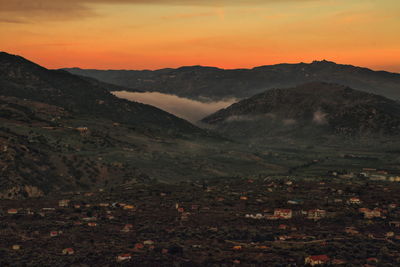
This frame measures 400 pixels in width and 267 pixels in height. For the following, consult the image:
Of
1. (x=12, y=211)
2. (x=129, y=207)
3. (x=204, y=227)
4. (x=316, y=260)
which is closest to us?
(x=316, y=260)

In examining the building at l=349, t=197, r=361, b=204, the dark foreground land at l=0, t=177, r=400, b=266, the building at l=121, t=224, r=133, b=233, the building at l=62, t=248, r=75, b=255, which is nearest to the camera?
the dark foreground land at l=0, t=177, r=400, b=266

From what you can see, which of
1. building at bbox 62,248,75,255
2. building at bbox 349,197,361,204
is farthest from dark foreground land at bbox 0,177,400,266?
building at bbox 349,197,361,204

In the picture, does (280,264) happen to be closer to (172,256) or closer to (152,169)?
(172,256)

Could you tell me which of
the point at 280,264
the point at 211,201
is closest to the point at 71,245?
the point at 280,264

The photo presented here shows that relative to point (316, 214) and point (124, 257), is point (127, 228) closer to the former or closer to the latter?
point (124, 257)

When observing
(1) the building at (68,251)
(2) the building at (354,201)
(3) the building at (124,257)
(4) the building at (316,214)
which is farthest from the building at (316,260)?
(2) the building at (354,201)

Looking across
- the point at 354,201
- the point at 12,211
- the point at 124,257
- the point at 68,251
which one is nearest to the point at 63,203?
the point at 12,211

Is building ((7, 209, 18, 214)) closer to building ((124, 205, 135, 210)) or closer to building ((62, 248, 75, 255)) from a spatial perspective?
building ((124, 205, 135, 210))
